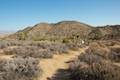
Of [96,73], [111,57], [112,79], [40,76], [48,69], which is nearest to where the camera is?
[112,79]

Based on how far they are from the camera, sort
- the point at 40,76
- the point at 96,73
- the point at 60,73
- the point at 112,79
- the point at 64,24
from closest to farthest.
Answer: the point at 112,79, the point at 96,73, the point at 40,76, the point at 60,73, the point at 64,24

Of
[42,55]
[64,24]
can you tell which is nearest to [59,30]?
[64,24]

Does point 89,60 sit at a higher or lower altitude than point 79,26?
lower

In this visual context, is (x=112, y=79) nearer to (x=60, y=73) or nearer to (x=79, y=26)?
(x=60, y=73)

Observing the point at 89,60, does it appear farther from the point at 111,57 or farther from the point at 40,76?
the point at 40,76

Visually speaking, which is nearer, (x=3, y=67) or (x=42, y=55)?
(x=3, y=67)

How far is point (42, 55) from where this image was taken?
14234mm

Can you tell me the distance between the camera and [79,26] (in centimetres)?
12394

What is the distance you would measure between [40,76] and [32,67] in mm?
641

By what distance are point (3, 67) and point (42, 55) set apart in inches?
198

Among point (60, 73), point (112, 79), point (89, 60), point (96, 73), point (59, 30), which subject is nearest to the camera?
point (112, 79)

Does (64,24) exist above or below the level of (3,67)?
above

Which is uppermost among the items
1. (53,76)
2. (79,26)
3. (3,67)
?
(79,26)

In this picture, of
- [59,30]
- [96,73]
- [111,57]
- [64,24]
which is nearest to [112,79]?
[96,73]
